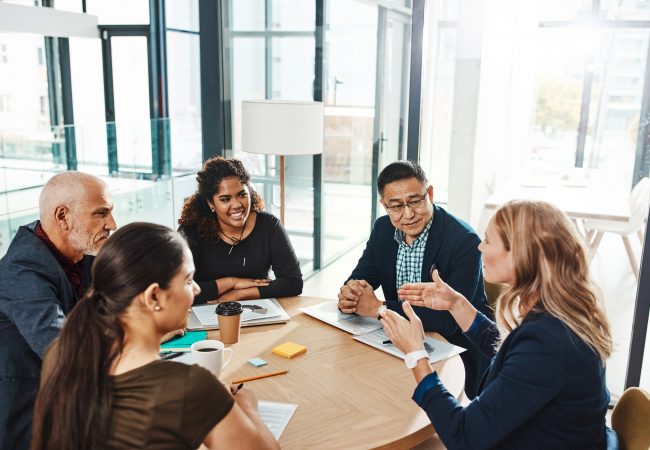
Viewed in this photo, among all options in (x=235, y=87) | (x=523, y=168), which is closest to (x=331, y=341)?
(x=523, y=168)

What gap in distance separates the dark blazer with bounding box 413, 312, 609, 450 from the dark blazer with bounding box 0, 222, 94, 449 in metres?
→ 1.08

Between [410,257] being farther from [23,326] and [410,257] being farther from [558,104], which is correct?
[23,326]

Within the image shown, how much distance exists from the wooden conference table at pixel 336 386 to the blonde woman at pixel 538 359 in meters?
0.11

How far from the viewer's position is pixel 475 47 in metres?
3.48

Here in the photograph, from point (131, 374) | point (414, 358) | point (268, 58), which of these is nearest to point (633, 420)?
point (414, 358)

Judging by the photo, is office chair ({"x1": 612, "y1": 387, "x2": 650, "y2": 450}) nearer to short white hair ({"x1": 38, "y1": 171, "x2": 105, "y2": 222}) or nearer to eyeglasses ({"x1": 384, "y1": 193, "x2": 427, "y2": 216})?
eyeglasses ({"x1": 384, "y1": 193, "x2": 427, "y2": 216})

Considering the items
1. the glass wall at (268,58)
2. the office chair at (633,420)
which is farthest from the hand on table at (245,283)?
the glass wall at (268,58)

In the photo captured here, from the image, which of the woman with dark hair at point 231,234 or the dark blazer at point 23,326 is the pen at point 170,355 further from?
the woman with dark hair at point 231,234

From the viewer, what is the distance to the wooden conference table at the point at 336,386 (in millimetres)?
1509

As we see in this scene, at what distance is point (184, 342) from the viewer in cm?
199

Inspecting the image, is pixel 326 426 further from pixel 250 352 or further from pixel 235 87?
pixel 235 87

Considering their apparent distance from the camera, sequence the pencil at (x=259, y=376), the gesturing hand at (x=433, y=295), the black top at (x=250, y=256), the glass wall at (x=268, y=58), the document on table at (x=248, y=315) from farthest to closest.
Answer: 1. the glass wall at (x=268, y=58)
2. the black top at (x=250, y=256)
3. the document on table at (x=248, y=315)
4. the gesturing hand at (x=433, y=295)
5. the pencil at (x=259, y=376)

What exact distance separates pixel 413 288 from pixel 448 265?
17.0 inches

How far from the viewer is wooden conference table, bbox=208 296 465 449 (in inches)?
59.4
